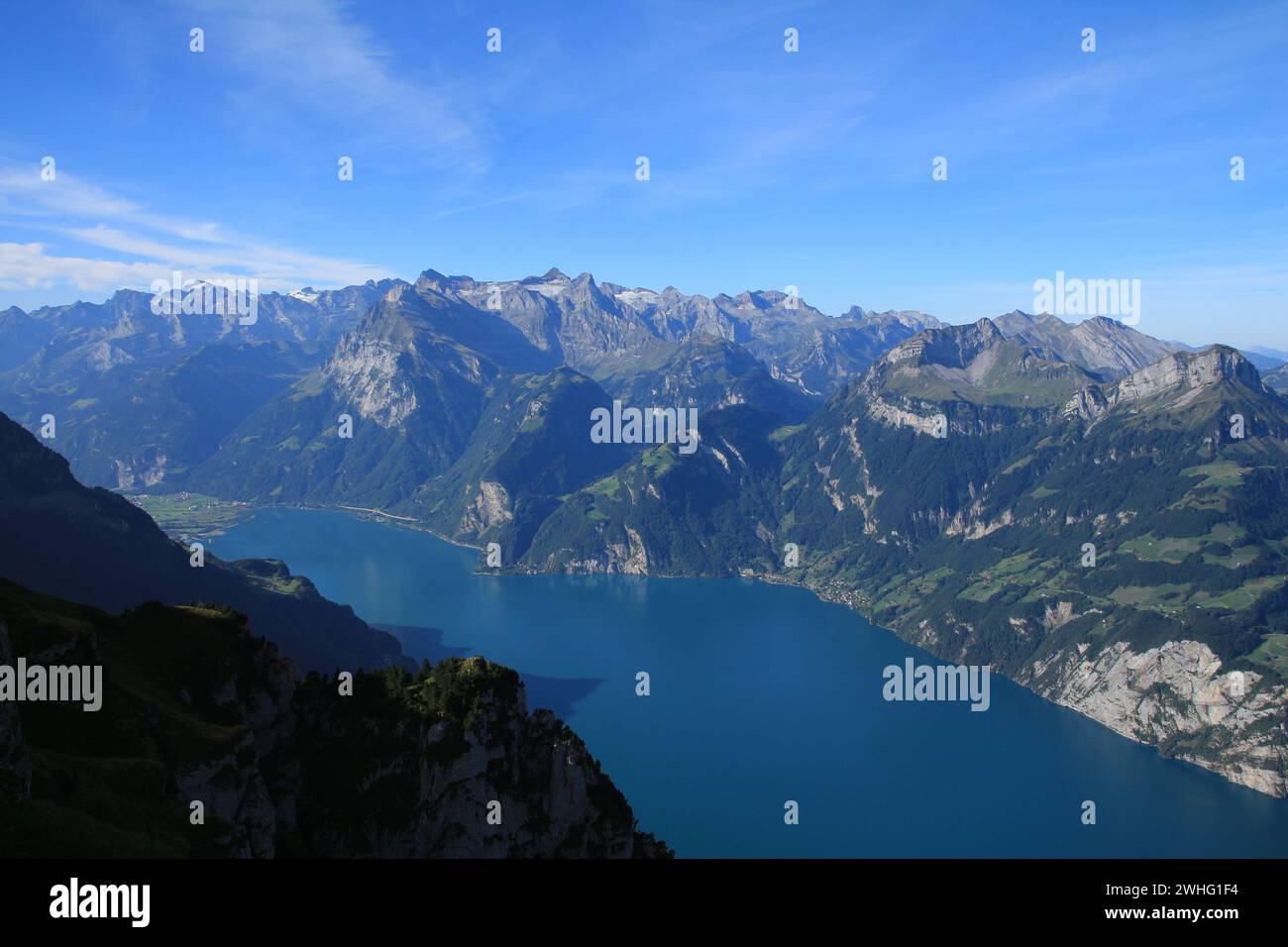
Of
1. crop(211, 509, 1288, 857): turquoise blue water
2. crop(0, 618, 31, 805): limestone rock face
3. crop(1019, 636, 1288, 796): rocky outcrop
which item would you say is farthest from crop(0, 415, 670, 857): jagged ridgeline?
crop(1019, 636, 1288, 796): rocky outcrop

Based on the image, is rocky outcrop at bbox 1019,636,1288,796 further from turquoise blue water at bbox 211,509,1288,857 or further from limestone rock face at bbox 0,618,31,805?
limestone rock face at bbox 0,618,31,805

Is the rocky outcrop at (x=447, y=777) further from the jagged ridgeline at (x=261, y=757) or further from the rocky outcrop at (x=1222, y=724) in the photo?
the rocky outcrop at (x=1222, y=724)

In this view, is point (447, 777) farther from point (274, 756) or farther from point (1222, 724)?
point (1222, 724)

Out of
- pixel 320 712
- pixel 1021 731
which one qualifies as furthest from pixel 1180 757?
pixel 320 712

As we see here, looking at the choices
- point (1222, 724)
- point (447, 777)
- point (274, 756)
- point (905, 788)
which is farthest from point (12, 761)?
point (1222, 724)

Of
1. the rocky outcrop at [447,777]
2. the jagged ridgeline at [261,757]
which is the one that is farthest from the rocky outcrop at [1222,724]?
the rocky outcrop at [447,777]

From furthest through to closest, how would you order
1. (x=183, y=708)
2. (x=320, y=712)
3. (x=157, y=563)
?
(x=157, y=563) → (x=320, y=712) → (x=183, y=708)
